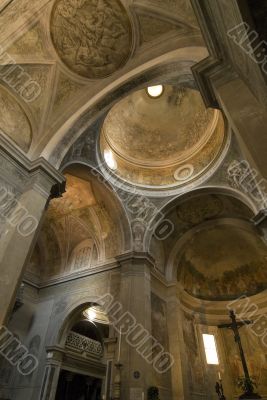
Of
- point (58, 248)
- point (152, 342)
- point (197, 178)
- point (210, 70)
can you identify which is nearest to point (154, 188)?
point (197, 178)

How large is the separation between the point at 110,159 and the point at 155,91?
4.26 meters

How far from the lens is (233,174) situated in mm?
10875

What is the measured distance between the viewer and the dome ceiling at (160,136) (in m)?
12.6

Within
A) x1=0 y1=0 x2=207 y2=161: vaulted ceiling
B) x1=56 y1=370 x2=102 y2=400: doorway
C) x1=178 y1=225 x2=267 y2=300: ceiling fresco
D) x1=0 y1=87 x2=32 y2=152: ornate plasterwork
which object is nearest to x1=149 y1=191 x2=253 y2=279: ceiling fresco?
x1=178 y1=225 x2=267 y2=300: ceiling fresco

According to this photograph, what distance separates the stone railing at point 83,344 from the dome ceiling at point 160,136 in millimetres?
8223

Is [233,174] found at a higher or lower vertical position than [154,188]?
lower

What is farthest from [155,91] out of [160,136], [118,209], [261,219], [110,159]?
[261,219]

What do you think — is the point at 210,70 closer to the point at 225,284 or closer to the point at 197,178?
the point at 197,178

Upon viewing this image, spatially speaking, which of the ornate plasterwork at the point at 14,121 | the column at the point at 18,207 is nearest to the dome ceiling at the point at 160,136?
the ornate plasterwork at the point at 14,121

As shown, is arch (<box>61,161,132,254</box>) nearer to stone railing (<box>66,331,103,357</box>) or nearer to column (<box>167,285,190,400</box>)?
column (<box>167,285,190,400</box>)

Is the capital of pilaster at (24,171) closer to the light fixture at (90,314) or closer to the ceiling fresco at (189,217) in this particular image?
the ceiling fresco at (189,217)

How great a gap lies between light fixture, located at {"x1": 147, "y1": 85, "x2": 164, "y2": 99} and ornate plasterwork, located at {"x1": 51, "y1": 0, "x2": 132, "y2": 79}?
5691 millimetres

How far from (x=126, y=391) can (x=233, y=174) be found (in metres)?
8.46

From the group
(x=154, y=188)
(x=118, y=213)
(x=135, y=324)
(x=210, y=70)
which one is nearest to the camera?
(x=210, y=70)
